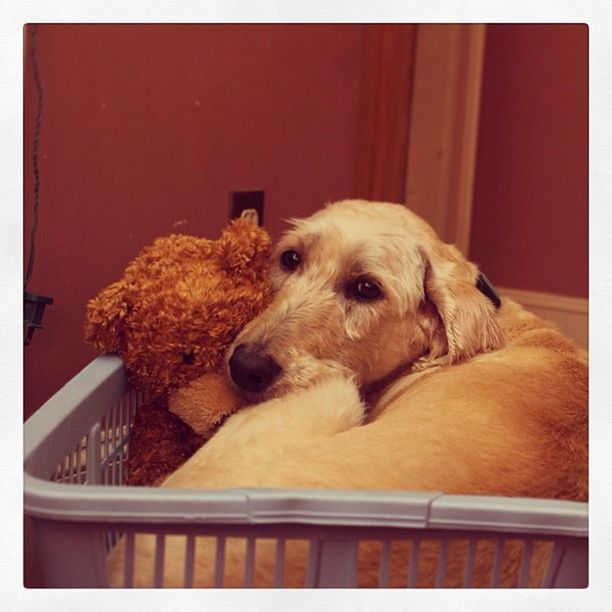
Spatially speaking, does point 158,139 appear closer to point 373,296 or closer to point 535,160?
point 373,296

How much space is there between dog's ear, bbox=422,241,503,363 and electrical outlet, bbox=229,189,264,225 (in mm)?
780

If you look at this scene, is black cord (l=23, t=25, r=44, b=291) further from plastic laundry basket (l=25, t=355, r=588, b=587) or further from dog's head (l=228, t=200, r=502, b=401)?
plastic laundry basket (l=25, t=355, r=588, b=587)

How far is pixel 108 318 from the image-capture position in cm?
148

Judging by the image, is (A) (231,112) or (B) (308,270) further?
(A) (231,112)

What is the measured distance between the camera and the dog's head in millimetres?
1562

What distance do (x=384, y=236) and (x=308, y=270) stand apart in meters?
0.15

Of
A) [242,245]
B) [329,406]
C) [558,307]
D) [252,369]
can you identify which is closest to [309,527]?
[329,406]

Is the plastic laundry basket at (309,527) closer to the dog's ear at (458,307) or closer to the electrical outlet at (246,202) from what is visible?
the dog's ear at (458,307)

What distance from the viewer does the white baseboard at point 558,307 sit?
367 centimetres

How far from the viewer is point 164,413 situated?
5.11 ft

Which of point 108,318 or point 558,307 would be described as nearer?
point 108,318

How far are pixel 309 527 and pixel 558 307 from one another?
300 centimetres

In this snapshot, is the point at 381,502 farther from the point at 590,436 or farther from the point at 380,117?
the point at 380,117
